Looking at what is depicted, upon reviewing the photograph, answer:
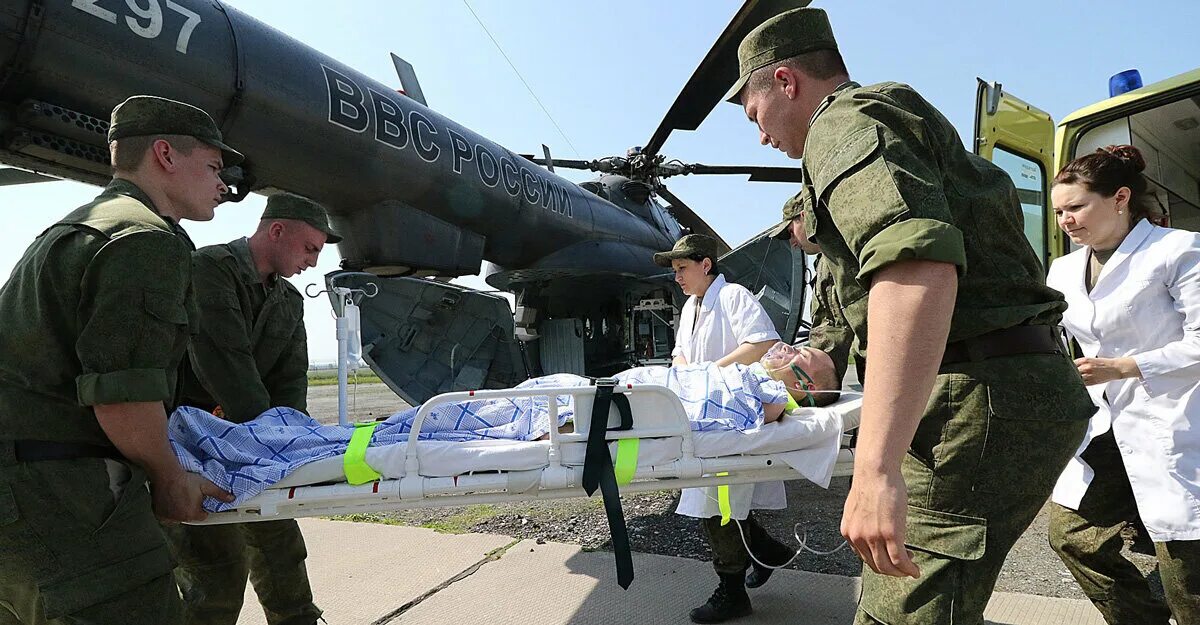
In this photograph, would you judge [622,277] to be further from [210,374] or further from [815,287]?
[210,374]

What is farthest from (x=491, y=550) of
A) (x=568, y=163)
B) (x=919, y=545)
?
(x=568, y=163)

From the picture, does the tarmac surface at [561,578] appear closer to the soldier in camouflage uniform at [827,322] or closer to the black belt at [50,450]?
the soldier in camouflage uniform at [827,322]

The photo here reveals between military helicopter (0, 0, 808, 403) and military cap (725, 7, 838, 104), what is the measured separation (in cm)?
352

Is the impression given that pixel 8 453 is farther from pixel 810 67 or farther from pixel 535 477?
pixel 810 67

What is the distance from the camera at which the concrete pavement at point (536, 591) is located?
9.40ft

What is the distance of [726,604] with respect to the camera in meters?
2.86

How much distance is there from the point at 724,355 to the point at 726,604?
121 centimetres

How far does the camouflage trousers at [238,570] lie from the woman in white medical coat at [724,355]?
65.1 inches

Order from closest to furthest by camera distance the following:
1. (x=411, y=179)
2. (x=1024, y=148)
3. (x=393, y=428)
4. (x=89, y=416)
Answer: (x=89, y=416), (x=393, y=428), (x=1024, y=148), (x=411, y=179)

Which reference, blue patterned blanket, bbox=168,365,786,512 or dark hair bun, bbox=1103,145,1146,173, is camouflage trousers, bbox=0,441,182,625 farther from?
dark hair bun, bbox=1103,145,1146,173

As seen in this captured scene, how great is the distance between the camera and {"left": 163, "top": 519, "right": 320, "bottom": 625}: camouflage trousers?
232 centimetres

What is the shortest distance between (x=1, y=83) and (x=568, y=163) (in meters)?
6.49

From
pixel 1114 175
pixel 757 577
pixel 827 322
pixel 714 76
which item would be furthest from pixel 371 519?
pixel 714 76

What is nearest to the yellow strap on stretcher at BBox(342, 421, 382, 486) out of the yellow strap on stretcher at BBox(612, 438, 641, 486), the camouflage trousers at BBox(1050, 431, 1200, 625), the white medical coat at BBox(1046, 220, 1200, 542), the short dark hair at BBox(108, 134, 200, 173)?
the yellow strap on stretcher at BBox(612, 438, 641, 486)
